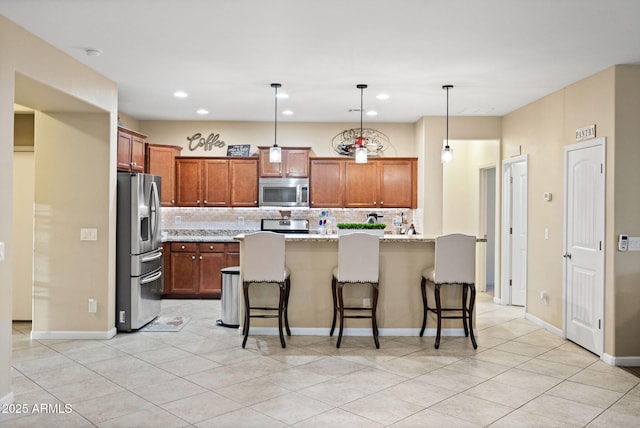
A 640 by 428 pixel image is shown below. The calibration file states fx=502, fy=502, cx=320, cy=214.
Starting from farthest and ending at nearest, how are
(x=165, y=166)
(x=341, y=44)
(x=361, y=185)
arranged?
(x=361, y=185)
(x=165, y=166)
(x=341, y=44)

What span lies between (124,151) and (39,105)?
116cm

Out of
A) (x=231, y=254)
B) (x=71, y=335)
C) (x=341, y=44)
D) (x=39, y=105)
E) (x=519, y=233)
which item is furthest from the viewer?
(x=231, y=254)

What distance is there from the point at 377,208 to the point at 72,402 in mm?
5357

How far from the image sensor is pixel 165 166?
25.8 feet

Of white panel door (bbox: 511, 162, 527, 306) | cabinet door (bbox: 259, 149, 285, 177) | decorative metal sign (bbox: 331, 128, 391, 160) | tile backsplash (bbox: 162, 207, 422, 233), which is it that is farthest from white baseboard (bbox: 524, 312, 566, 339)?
cabinet door (bbox: 259, 149, 285, 177)

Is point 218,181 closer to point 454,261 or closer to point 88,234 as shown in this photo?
point 88,234

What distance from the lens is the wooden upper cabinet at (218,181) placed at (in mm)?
8008

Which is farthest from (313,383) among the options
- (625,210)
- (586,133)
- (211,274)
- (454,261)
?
(211,274)

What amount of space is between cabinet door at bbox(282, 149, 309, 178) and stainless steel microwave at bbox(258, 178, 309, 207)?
0.09 m

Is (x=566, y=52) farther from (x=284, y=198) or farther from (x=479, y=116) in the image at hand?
(x=284, y=198)

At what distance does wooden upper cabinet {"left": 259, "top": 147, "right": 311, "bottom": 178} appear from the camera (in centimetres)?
793

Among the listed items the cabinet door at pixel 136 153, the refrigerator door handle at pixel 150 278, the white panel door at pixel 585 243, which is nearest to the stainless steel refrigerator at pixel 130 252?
the refrigerator door handle at pixel 150 278

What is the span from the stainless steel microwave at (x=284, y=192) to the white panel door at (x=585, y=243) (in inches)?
151

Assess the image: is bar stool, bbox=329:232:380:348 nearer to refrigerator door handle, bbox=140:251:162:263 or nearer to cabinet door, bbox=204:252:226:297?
refrigerator door handle, bbox=140:251:162:263
